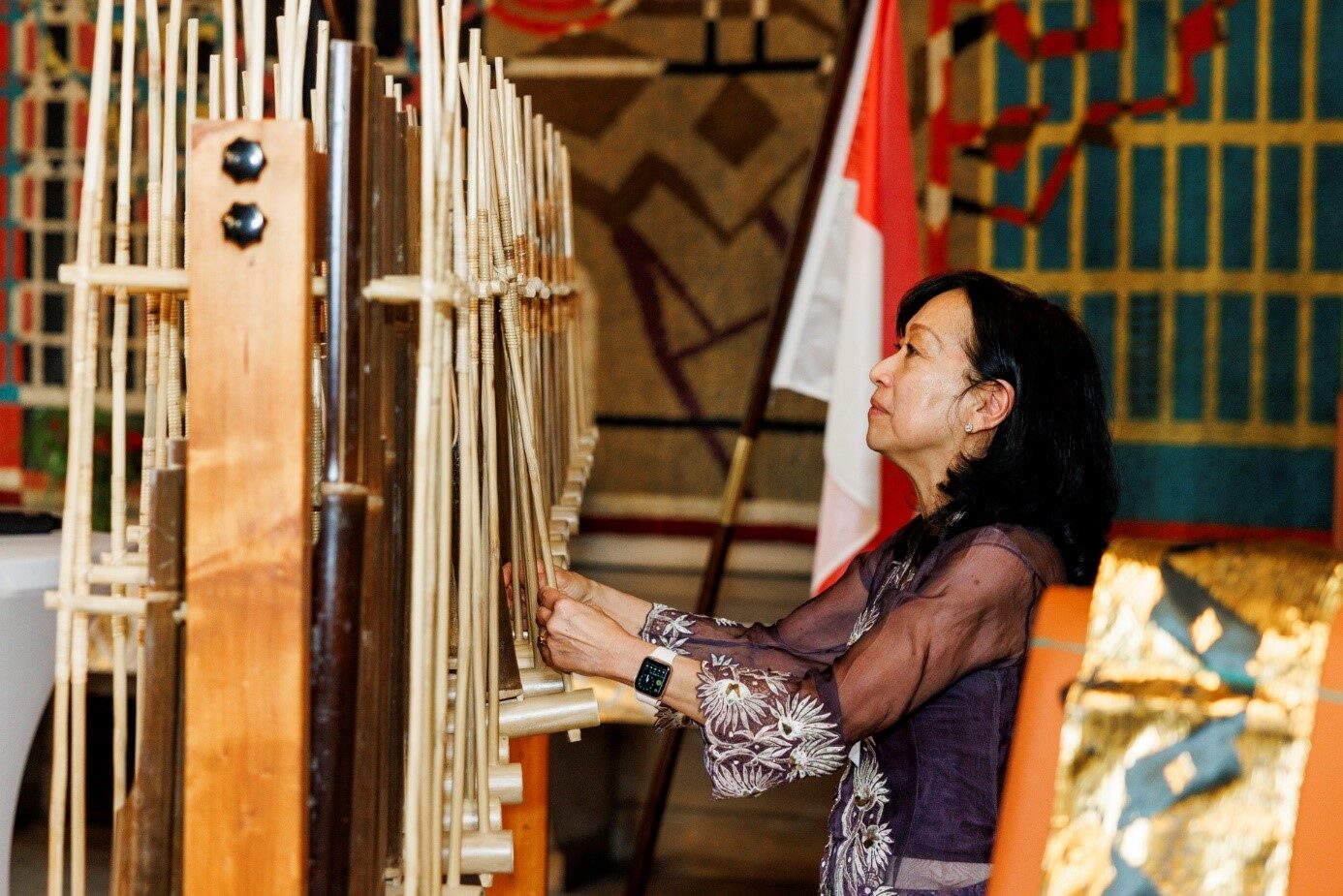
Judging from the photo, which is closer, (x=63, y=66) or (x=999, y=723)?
(x=999, y=723)

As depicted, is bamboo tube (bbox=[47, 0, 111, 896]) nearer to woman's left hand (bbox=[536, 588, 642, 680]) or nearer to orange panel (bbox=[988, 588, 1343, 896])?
woman's left hand (bbox=[536, 588, 642, 680])

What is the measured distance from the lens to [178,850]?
3.39ft

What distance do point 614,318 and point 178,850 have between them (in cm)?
231

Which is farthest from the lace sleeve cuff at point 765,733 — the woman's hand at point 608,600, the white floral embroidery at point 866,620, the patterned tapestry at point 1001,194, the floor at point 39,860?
the floor at point 39,860

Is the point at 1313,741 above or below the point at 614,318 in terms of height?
below

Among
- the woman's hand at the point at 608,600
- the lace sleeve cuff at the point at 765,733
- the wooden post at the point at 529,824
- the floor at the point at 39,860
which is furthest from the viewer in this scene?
the floor at the point at 39,860

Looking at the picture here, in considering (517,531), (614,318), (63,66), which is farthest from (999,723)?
(63,66)

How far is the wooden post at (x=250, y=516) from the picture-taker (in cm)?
98

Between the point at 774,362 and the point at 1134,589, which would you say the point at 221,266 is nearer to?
the point at 1134,589

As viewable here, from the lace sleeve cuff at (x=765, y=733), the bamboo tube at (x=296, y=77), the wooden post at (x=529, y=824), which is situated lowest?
the wooden post at (x=529, y=824)

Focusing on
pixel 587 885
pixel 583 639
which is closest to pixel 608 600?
pixel 583 639

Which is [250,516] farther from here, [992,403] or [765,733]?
[992,403]

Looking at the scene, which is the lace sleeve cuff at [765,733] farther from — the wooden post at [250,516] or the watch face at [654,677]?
the wooden post at [250,516]

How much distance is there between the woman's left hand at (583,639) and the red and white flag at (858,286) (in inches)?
49.8
